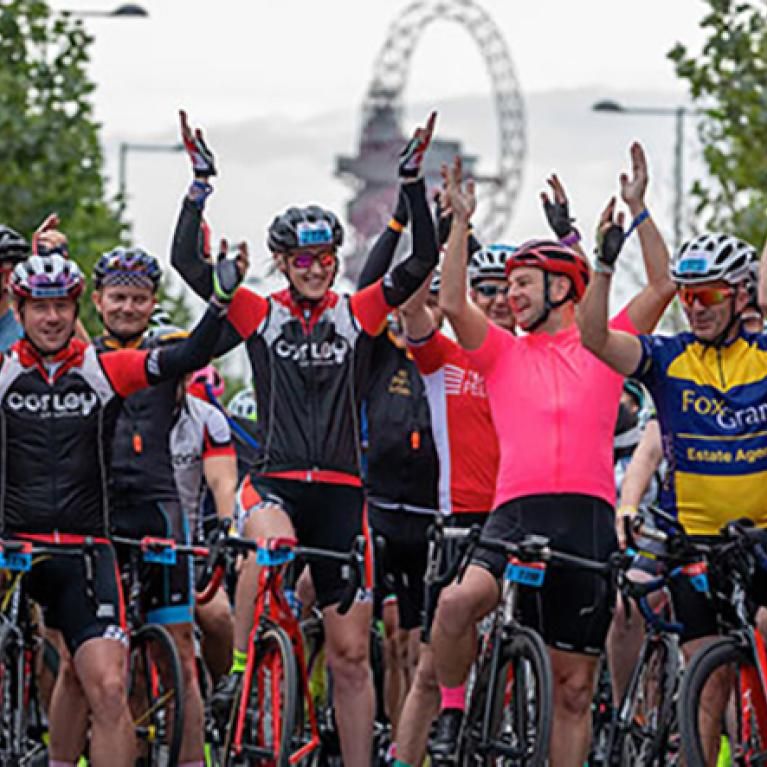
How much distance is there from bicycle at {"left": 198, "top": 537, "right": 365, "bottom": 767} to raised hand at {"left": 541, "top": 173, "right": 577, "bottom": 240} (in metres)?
1.79

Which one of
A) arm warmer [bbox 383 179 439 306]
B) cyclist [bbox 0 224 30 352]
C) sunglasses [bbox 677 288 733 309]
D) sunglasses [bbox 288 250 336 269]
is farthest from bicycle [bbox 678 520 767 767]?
cyclist [bbox 0 224 30 352]

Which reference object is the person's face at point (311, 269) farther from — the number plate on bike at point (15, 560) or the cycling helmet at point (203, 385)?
the cycling helmet at point (203, 385)

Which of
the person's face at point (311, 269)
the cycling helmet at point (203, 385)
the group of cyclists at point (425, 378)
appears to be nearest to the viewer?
the group of cyclists at point (425, 378)

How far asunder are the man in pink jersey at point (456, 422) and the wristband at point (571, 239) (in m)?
0.64

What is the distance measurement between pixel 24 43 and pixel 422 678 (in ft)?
61.3

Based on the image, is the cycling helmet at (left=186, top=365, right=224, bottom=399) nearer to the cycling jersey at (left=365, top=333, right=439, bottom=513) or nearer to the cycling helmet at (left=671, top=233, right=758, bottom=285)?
the cycling jersey at (left=365, top=333, right=439, bottom=513)

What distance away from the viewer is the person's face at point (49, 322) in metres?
10.9

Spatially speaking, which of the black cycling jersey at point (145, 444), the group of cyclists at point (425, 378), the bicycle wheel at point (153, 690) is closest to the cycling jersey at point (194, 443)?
the black cycling jersey at point (145, 444)

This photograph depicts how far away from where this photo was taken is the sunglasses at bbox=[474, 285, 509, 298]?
40.9 feet

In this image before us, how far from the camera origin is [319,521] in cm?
1145

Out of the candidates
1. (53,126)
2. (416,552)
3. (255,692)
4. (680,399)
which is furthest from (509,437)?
(53,126)

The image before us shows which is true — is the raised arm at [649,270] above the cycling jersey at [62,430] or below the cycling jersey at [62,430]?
above

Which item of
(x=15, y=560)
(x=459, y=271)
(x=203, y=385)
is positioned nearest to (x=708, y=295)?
(x=459, y=271)

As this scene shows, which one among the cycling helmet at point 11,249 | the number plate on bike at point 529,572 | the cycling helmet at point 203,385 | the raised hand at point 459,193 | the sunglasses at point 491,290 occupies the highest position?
the raised hand at point 459,193
